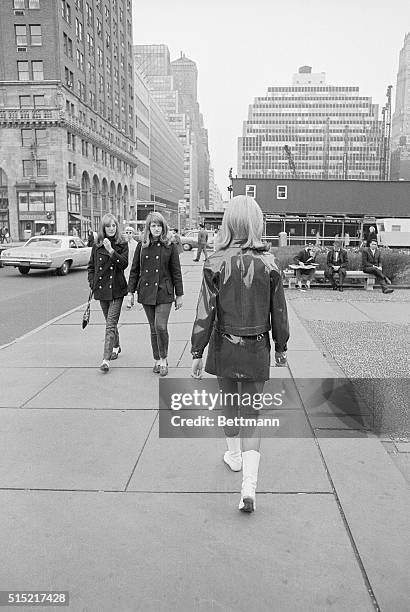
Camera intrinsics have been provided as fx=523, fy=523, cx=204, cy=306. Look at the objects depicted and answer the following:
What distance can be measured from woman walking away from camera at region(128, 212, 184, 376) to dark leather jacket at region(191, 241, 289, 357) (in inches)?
108

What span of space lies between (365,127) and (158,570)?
172 m

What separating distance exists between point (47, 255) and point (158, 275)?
1438 cm

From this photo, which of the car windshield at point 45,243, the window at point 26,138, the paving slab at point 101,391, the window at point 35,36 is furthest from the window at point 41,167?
the paving slab at point 101,391

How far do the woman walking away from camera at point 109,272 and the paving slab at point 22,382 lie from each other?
67cm

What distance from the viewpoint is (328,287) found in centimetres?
1491

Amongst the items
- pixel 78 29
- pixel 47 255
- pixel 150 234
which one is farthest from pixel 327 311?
pixel 78 29

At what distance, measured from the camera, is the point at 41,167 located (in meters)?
58.2

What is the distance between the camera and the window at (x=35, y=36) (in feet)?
186

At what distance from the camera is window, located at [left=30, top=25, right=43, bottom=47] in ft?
186

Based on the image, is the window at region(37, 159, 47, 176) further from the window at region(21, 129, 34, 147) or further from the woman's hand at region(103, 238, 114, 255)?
the woman's hand at region(103, 238, 114, 255)

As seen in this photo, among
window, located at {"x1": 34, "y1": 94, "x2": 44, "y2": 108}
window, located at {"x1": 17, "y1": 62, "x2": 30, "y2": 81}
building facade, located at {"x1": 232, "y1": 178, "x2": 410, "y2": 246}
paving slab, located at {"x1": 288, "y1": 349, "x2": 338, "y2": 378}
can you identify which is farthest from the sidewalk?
window, located at {"x1": 17, "y1": 62, "x2": 30, "y2": 81}

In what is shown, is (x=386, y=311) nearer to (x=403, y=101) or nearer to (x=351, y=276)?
(x=351, y=276)

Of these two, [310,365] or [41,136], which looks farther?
[41,136]

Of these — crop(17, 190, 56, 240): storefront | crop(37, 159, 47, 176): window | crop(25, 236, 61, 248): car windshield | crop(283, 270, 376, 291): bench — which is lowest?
crop(283, 270, 376, 291): bench
